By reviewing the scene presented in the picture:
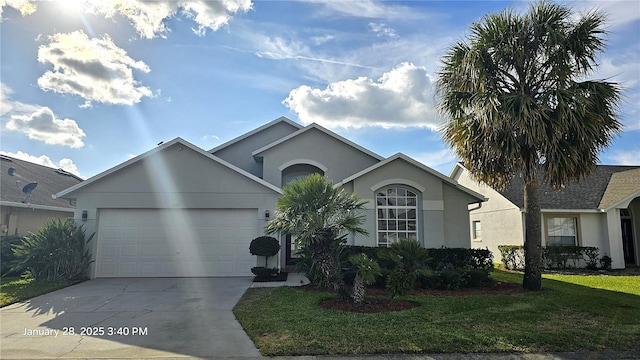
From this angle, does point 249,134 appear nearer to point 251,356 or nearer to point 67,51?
point 67,51

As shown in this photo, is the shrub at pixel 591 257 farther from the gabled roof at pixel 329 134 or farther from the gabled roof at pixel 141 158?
the gabled roof at pixel 141 158

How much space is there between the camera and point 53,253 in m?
11.8

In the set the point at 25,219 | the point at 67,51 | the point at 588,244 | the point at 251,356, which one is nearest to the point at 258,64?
the point at 67,51

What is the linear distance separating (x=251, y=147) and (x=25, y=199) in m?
10.3

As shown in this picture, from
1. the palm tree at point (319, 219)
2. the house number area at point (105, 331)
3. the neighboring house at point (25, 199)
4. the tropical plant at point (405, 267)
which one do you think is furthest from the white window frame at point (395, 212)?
the neighboring house at point (25, 199)

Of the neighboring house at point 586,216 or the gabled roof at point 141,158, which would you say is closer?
the gabled roof at point 141,158

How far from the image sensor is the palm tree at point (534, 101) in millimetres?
9742

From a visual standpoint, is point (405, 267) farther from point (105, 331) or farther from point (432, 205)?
point (105, 331)

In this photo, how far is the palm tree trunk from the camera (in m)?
10.4

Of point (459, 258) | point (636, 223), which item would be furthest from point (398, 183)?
point (636, 223)

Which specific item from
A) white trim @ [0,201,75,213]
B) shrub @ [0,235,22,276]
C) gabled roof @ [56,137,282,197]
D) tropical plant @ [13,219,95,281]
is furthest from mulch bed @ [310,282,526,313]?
white trim @ [0,201,75,213]

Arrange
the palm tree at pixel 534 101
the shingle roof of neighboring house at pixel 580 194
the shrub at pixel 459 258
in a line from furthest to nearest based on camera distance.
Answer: the shingle roof of neighboring house at pixel 580 194
the shrub at pixel 459 258
the palm tree at pixel 534 101

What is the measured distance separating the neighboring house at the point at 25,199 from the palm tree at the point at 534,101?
18.1m

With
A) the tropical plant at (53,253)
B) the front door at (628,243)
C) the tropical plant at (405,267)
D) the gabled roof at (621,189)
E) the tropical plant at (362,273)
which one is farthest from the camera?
the front door at (628,243)
